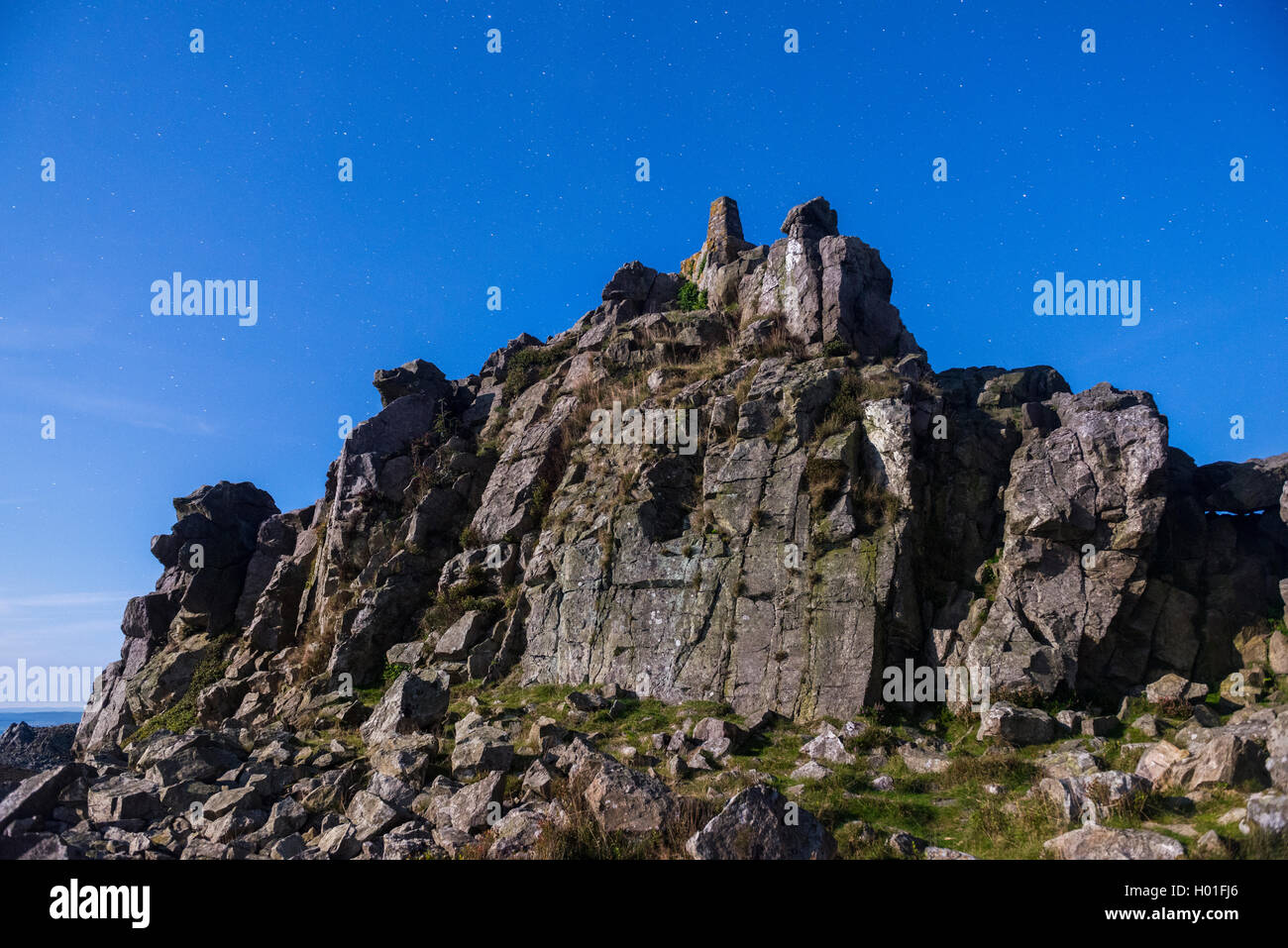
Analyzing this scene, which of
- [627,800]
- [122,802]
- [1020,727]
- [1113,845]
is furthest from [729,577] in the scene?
[122,802]

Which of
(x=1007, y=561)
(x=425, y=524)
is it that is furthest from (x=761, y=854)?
(x=425, y=524)

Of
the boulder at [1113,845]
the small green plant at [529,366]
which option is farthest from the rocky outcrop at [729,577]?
the small green plant at [529,366]

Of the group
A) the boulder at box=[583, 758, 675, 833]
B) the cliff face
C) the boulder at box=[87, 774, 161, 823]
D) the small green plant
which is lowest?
the boulder at box=[87, 774, 161, 823]

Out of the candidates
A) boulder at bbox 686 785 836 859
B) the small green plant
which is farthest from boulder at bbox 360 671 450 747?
the small green plant

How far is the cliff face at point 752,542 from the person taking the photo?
15352 mm

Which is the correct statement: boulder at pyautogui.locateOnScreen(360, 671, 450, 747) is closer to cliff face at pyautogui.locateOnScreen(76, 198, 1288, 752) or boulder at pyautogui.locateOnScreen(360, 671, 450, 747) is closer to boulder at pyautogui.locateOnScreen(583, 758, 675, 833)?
cliff face at pyautogui.locateOnScreen(76, 198, 1288, 752)

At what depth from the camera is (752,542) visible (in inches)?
687

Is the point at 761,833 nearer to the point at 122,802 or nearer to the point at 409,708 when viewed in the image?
the point at 409,708

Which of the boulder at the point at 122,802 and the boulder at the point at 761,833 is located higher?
the boulder at the point at 761,833

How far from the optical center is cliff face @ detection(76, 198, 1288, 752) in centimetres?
1535

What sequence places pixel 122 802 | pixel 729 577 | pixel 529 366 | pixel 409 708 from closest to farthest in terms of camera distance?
pixel 122 802
pixel 409 708
pixel 729 577
pixel 529 366

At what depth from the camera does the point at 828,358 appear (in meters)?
20.9

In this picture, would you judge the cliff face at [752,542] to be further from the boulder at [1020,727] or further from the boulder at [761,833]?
the boulder at [761,833]
